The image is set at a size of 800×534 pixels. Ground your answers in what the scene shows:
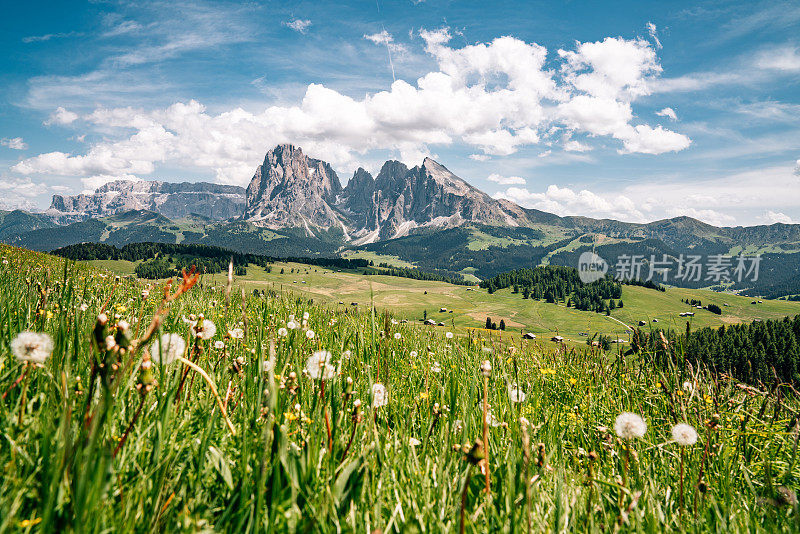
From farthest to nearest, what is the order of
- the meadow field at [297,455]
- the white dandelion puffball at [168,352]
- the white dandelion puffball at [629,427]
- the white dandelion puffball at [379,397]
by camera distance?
the white dandelion puffball at [379,397] → the white dandelion puffball at [629,427] → the white dandelion puffball at [168,352] → the meadow field at [297,455]

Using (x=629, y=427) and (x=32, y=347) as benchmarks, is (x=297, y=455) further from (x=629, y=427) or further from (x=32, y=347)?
(x=629, y=427)

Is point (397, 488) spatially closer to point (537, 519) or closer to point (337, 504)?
point (337, 504)

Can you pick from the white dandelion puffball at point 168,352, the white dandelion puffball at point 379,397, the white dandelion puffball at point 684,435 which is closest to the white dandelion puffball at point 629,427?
the white dandelion puffball at point 684,435

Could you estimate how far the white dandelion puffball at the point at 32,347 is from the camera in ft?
5.62

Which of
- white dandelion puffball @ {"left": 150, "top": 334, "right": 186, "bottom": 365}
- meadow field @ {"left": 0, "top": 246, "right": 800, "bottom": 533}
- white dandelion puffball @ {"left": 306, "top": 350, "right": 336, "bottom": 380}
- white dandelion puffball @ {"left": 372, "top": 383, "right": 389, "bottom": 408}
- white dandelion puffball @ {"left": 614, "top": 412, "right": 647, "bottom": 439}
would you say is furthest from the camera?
white dandelion puffball @ {"left": 306, "top": 350, "right": 336, "bottom": 380}

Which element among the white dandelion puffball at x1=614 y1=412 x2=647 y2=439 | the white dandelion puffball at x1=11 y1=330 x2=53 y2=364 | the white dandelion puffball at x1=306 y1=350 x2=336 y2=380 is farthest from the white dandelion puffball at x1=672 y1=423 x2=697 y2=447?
the white dandelion puffball at x1=11 y1=330 x2=53 y2=364

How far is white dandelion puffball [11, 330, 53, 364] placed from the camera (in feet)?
5.62

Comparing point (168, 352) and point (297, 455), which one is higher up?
point (168, 352)

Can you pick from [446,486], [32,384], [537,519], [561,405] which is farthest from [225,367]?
[561,405]

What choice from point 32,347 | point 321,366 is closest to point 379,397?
point 321,366

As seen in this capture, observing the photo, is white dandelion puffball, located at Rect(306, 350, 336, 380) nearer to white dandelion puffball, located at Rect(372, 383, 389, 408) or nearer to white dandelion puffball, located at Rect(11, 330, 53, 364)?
white dandelion puffball, located at Rect(372, 383, 389, 408)

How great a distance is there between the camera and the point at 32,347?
1.81 metres

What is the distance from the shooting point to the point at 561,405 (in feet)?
17.9

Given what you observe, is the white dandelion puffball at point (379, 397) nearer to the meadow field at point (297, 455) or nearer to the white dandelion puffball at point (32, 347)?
the meadow field at point (297, 455)
